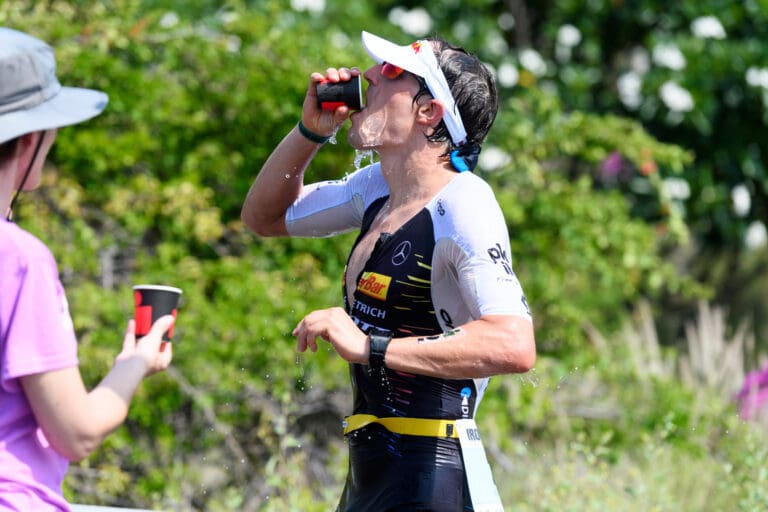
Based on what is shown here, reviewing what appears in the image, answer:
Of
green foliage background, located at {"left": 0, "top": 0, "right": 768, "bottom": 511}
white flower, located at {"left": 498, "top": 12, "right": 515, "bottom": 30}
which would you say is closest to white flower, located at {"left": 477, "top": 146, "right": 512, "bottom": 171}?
green foliage background, located at {"left": 0, "top": 0, "right": 768, "bottom": 511}

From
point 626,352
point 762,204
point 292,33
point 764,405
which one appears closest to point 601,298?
point 762,204

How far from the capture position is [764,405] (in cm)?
693

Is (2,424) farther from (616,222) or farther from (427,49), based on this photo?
(616,222)

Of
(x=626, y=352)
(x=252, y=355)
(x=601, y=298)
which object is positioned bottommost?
(x=601, y=298)

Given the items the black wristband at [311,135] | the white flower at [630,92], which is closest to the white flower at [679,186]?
the white flower at [630,92]

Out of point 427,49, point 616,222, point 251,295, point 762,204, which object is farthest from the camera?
point 762,204

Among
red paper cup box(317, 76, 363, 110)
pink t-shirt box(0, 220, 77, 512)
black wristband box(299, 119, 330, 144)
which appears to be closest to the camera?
pink t-shirt box(0, 220, 77, 512)

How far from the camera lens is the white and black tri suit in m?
2.46

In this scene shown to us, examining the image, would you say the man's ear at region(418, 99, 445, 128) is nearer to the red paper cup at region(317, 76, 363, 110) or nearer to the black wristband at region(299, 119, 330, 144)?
the red paper cup at region(317, 76, 363, 110)

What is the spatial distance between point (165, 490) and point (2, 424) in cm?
383

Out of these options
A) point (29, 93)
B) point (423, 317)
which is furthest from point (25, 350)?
point (423, 317)

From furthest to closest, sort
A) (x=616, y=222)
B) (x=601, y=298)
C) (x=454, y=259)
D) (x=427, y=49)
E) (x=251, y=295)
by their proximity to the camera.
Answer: (x=601, y=298) → (x=616, y=222) → (x=251, y=295) → (x=427, y=49) → (x=454, y=259)

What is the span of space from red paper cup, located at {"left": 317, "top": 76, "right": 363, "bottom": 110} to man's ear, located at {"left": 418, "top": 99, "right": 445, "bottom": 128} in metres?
0.17

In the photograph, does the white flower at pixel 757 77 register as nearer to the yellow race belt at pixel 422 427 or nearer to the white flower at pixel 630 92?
the white flower at pixel 630 92
